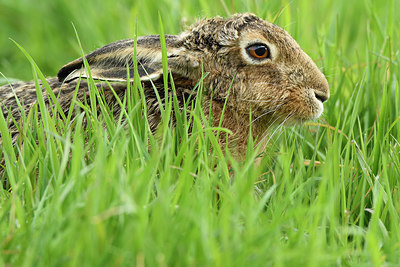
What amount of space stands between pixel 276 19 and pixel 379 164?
1.89 meters

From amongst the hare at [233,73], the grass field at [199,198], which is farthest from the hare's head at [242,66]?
the grass field at [199,198]

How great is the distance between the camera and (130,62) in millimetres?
4066

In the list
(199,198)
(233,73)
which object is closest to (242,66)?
(233,73)

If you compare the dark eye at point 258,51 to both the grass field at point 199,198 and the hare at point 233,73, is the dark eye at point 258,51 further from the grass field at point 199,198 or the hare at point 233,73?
Result: the grass field at point 199,198

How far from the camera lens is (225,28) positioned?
4.19 metres

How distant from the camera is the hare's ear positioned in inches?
155

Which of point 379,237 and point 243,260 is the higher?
point 243,260

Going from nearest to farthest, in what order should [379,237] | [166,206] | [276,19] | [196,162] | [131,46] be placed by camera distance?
[166,206] < [379,237] < [196,162] < [131,46] < [276,19]

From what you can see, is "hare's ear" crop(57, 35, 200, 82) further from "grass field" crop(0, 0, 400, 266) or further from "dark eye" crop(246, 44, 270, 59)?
"grass field" crop(0, 0, 400, 266)

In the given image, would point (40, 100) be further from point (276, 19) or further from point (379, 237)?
point (276, 19)

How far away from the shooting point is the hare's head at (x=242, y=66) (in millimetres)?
4027

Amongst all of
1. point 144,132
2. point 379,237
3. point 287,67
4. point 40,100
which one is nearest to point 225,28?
point 287,67

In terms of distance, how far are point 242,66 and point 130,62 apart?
0.71m

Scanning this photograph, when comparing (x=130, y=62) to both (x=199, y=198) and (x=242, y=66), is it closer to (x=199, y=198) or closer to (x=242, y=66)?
(x=242, y=66)
